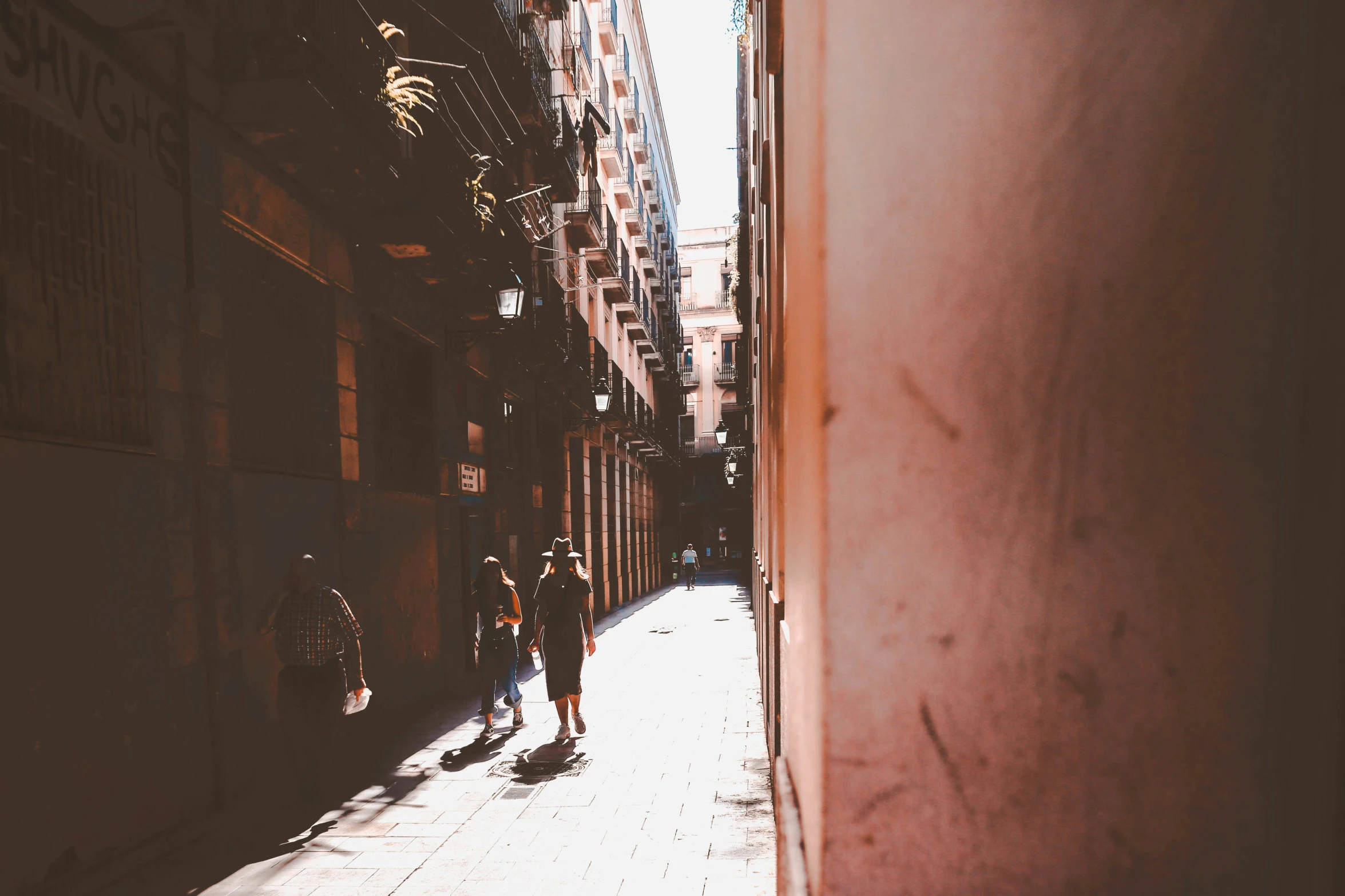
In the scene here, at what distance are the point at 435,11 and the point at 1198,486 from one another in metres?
13.0

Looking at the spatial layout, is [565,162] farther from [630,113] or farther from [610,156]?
[630,113]

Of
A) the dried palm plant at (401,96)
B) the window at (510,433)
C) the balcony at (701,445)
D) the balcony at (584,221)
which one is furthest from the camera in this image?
the balcony at (701,445)

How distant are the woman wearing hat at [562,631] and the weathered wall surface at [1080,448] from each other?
6.83 m

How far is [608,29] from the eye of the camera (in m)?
26.5

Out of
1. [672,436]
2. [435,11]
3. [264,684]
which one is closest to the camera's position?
[264,684]

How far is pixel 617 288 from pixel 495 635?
18020 mm

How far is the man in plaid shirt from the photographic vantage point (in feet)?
21.1

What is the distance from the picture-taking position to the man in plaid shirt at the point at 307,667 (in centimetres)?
643

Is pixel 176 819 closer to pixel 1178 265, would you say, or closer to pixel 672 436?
pixel 1178 265

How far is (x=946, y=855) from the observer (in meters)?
1.62

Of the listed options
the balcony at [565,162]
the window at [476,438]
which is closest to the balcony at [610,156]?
the balcony at [565,162]

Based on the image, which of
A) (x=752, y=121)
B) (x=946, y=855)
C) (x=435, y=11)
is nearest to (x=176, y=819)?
(x=946, y=855)

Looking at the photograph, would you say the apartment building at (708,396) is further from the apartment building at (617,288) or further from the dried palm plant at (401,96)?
the dried palm plant at (401,96)

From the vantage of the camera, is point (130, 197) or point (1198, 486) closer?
point (1198, 486)
